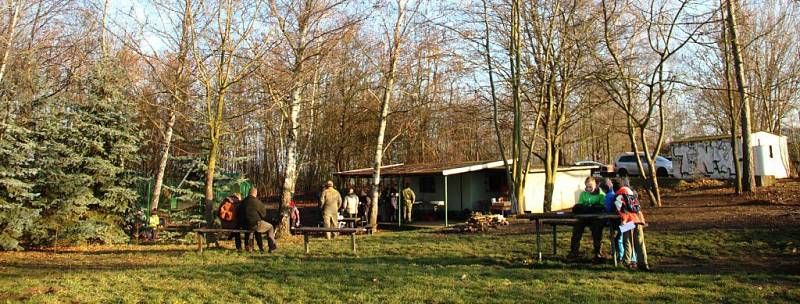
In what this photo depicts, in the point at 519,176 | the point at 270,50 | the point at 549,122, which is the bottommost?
the point at 519,176

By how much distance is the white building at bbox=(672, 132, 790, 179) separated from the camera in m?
26.1

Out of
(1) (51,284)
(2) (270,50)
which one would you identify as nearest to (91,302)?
(1) (51,284)

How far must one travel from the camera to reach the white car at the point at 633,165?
3167cm

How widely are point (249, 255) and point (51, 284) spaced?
12.1ft

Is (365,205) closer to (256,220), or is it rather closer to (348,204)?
(348,204)

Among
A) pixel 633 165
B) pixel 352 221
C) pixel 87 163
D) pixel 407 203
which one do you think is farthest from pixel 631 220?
pixel 633 165

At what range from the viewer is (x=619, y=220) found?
851cm

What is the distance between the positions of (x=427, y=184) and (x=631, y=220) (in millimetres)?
14823

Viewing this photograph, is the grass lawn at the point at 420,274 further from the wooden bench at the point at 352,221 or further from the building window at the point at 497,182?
the building window at the point at 497,182

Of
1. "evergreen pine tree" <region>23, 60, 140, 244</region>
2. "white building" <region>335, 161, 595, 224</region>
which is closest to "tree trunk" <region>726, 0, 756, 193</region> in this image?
"white building" <region>335, 161, 595, 224</region>

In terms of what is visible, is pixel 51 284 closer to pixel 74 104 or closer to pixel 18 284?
pixel 18 284

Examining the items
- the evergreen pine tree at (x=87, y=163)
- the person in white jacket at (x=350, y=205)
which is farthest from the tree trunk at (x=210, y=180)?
the person in white jacket at (x=350, y=205)

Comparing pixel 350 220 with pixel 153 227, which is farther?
pixel 350 220

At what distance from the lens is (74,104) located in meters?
14.0
